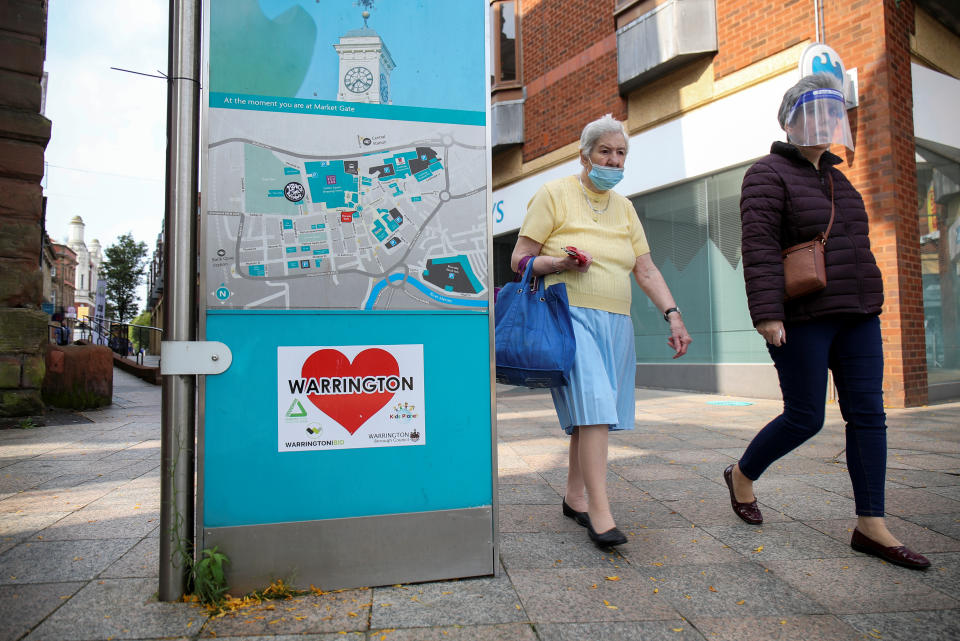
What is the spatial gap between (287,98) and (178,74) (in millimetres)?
365

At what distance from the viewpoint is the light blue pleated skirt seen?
2842 millimetres

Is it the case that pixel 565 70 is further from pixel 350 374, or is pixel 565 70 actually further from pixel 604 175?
pixel 350 374

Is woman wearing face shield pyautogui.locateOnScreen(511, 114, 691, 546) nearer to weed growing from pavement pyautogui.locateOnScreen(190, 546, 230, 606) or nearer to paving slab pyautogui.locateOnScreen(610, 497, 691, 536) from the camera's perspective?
paving slab pyautogui.locateOnScreen(610, 497, 691, 536)

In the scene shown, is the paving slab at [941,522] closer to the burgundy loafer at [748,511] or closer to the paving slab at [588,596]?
the burgundy loafer at [748,511]

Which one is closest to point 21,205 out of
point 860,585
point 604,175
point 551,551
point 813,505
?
point 604,175

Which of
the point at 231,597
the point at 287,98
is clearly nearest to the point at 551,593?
the point at 231,597

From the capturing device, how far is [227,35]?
2.29 metres

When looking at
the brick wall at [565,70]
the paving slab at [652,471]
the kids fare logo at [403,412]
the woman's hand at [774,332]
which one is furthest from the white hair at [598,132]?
the brick wall at [565,70]

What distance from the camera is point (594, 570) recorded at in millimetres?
2578

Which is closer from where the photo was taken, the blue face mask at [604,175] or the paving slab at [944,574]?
the paving slab at [944,574]

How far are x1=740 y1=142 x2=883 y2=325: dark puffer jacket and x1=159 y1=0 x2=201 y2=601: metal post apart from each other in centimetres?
222

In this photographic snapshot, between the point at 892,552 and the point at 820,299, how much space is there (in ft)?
3.36

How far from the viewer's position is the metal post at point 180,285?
2254 millimetres

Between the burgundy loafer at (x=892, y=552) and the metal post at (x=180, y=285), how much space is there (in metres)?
2.61
